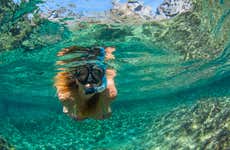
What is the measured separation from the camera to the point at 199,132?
15.1m

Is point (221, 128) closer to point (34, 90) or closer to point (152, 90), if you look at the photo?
point (152, 90)

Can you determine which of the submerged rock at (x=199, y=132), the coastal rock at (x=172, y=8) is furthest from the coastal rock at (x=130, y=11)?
the submerged rock at (x=199, y=132)

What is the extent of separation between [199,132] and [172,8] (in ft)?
23.9

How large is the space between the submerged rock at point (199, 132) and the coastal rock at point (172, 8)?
5.40 m

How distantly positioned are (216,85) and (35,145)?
1731 cm

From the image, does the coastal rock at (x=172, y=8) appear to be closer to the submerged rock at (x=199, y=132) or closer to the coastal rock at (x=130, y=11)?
the coastal rock at (x=130, y=11)

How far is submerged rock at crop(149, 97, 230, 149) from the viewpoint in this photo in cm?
1256

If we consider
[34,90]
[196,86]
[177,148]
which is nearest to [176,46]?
[177,148]

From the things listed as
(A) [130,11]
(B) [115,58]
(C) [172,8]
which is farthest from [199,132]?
(A) [130,11]

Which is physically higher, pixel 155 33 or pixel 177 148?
pixel 155 33

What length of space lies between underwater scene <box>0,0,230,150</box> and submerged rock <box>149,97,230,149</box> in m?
0.07

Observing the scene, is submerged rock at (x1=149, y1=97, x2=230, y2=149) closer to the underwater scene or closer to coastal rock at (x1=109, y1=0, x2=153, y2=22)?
the underwater scene

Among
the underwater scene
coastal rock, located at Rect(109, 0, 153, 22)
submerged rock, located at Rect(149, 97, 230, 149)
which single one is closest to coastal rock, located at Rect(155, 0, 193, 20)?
the underwater scene

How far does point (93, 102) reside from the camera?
9.42 meters
